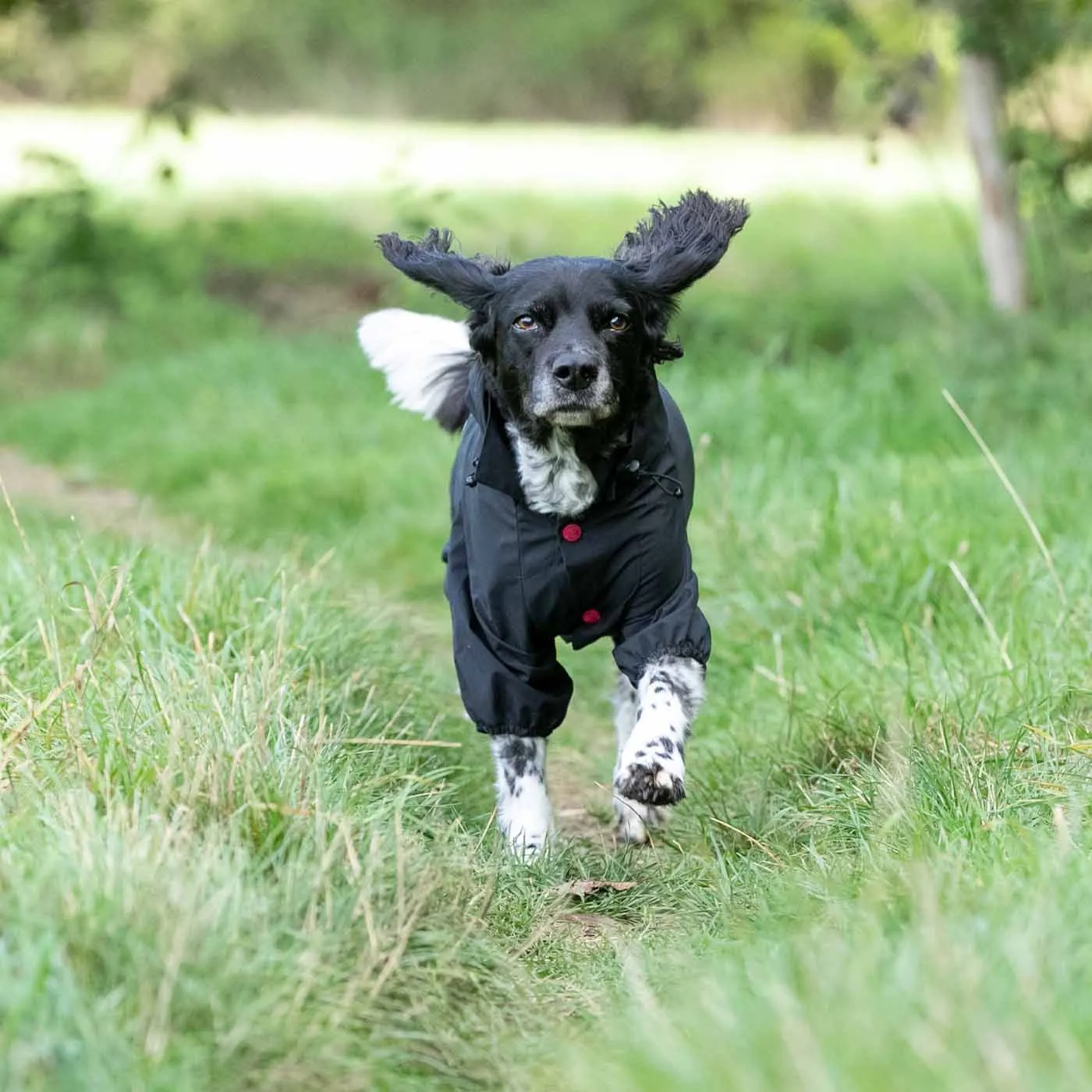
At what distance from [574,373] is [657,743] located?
877 millimetres

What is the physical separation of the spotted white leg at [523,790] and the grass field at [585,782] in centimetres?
9

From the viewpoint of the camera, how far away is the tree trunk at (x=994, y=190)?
867cm

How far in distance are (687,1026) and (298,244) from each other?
514 inches

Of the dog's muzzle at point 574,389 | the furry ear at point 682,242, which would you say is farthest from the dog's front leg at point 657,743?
the furry ear at point 682,242

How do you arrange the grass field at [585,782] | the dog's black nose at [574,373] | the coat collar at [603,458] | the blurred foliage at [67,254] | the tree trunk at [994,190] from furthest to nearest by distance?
1. the blurred foliage at [67,254]
2. the tree trunk at [994,190]
3. the coat collar at [603,458]
4. the dog's black nose at [574,373]
5. the grass field at [585,782]

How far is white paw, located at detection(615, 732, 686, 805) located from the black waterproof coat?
0.80 ft

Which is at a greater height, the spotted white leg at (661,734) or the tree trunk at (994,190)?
the tree trunk at (994,190)

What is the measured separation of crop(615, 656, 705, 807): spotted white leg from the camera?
386cm

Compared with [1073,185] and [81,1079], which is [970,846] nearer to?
[81,1079]

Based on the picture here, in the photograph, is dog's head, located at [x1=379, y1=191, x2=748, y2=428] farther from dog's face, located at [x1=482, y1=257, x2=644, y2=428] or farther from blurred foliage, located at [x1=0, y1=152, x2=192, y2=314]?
blurred foliage, located at [x1=0, y1=152, x2=192, y2=314]

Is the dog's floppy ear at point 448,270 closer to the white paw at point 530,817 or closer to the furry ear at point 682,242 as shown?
the furry ear at point 682,242

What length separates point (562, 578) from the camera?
4.02 m

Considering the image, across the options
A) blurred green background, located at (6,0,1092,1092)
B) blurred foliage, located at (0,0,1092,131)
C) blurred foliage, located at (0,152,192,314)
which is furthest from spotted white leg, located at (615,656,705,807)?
blurred foliage, located at (0,0,1092,131)

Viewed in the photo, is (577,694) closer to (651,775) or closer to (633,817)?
(633,817)
